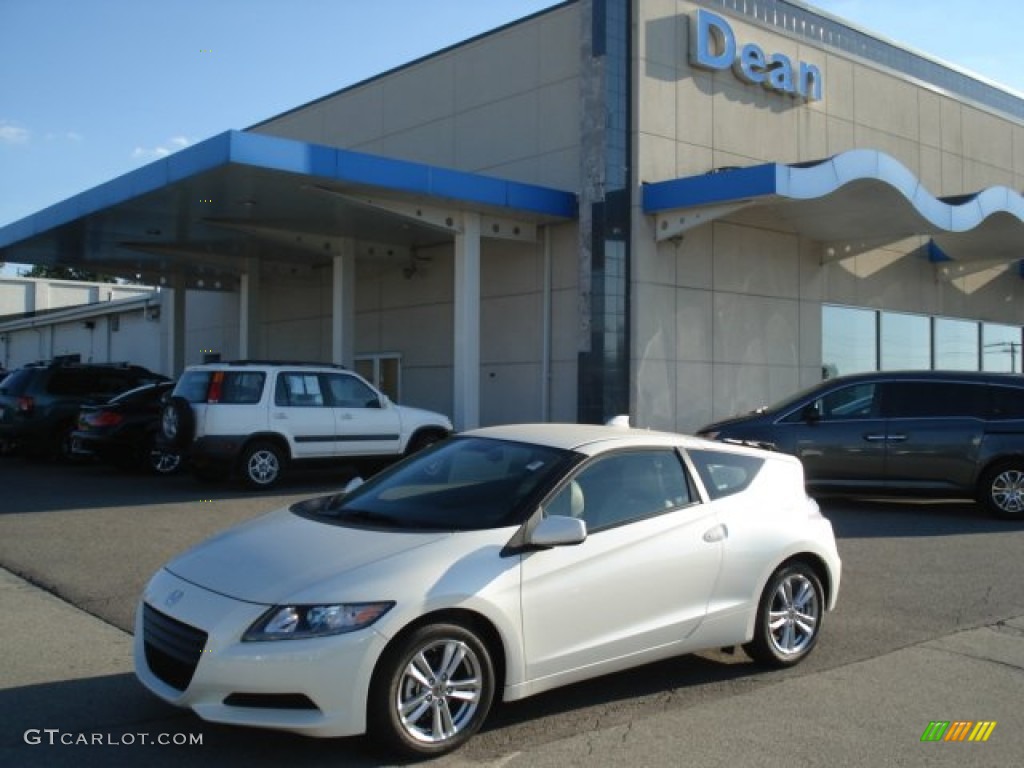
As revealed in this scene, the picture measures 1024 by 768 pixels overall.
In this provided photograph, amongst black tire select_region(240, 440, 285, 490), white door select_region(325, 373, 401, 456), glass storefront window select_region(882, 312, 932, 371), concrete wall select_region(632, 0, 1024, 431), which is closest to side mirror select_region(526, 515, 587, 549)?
black tire select_region(240, 440, 285, 490)

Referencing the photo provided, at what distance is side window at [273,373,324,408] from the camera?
44.5ft

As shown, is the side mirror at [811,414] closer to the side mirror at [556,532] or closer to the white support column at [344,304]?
the side mirror at [556,532]

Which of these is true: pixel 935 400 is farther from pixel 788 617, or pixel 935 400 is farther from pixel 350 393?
pixel 350 393

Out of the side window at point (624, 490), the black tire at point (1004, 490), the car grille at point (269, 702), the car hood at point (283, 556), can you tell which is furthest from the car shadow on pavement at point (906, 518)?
the car grille at point (269, 702)

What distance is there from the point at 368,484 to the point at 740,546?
2.21 m

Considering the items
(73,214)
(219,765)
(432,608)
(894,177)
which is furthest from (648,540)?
(73,214)

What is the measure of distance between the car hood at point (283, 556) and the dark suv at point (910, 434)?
8438 millimetres

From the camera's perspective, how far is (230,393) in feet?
43.3

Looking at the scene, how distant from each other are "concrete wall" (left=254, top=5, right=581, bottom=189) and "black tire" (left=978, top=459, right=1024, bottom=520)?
355 inches

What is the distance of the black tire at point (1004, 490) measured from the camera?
38.9 feet

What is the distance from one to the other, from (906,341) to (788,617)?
1945cm

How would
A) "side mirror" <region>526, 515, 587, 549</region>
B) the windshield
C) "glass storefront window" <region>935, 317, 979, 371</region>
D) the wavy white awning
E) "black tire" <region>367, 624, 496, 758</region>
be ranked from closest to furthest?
"black tire" <region>367, 624, 496, 758</region> < "side mirror" <region>526, 515, 587, 549</region> < the windshield < the wavy white awning < "glass storefront window" <region>935, 317, 979, 371</region>

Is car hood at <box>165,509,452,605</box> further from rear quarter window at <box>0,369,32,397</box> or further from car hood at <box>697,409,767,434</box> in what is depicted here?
rear quarter window at <box>0,369,32,397</box>

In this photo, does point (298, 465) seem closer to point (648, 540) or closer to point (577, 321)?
point (577, 321)
